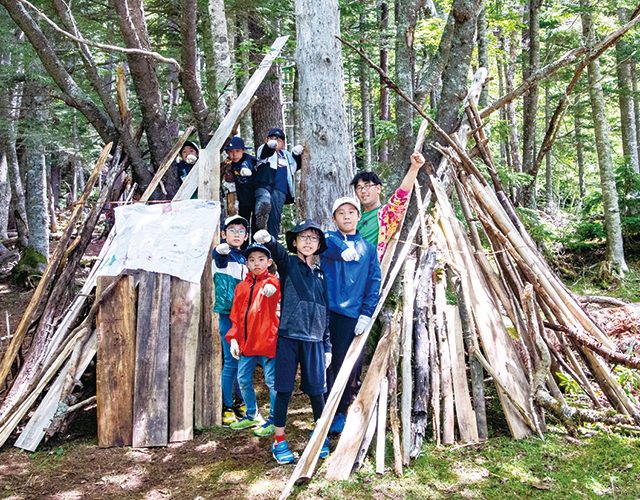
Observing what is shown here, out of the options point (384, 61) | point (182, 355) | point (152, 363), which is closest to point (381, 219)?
point (182, 355)

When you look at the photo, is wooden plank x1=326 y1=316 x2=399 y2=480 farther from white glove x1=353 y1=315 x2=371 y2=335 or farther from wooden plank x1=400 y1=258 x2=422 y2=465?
white glove x1=353 y1=315 x2=371 y2=335

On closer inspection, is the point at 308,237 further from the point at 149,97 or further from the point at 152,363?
the point at 149,97

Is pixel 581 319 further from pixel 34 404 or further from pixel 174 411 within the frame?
pixel 34 404

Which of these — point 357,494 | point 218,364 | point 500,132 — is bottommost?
point 357,494

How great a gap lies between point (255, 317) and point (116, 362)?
1.27 metres

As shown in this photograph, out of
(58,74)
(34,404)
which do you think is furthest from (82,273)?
(34,404)

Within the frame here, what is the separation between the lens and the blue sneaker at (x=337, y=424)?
4148 mm

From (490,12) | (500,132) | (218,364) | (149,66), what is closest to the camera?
(218,364)

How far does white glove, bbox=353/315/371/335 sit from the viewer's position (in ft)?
13.1

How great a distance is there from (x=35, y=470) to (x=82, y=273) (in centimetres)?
923

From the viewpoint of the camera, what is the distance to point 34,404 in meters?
4.59

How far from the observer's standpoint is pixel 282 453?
12.5 feet

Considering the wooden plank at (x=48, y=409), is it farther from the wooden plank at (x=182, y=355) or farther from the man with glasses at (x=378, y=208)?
the man with glasses at (x=378, y=208)

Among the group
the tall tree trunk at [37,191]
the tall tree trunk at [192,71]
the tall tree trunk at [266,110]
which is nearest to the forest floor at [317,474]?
the tall tree trunk at [192,71]
